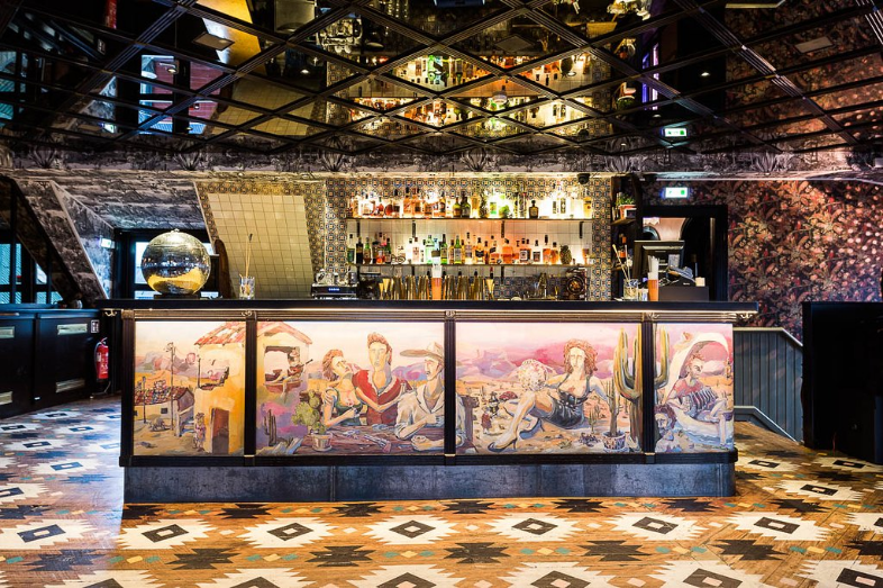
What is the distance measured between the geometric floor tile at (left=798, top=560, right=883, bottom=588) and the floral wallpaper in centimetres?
584

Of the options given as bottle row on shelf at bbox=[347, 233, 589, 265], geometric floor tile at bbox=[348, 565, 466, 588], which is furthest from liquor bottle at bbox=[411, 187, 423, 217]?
geometric floor tile at bbox=[348, 565, 466, 588]

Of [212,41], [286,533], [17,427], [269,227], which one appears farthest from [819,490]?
[17,427]

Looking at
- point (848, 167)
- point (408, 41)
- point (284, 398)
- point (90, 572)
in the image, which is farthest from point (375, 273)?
point (848, 167)

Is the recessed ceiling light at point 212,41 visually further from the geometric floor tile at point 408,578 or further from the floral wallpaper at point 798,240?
the floral wallpaper at point 798,240

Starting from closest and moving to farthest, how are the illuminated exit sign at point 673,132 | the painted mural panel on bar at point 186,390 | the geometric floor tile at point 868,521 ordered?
the geometric floor tile at point 868,521, the painted mural panel on bar at point 186,390, the illuminated exit sign at point 673,132

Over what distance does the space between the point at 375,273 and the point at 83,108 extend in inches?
167

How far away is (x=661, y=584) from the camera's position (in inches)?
95.3

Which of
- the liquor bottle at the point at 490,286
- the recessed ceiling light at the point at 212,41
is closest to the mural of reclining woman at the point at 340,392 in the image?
the recessed ceiling light at the point at 212,41

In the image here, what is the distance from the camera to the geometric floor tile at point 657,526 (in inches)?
117

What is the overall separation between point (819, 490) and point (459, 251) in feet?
15.1

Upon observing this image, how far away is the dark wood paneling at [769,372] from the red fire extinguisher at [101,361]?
342 inches

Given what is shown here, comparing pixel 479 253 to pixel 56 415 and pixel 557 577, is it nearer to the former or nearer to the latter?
pixel 557 577

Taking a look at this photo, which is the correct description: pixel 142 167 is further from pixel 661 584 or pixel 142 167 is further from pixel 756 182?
pixel 756 182

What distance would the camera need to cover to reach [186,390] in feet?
11.2
